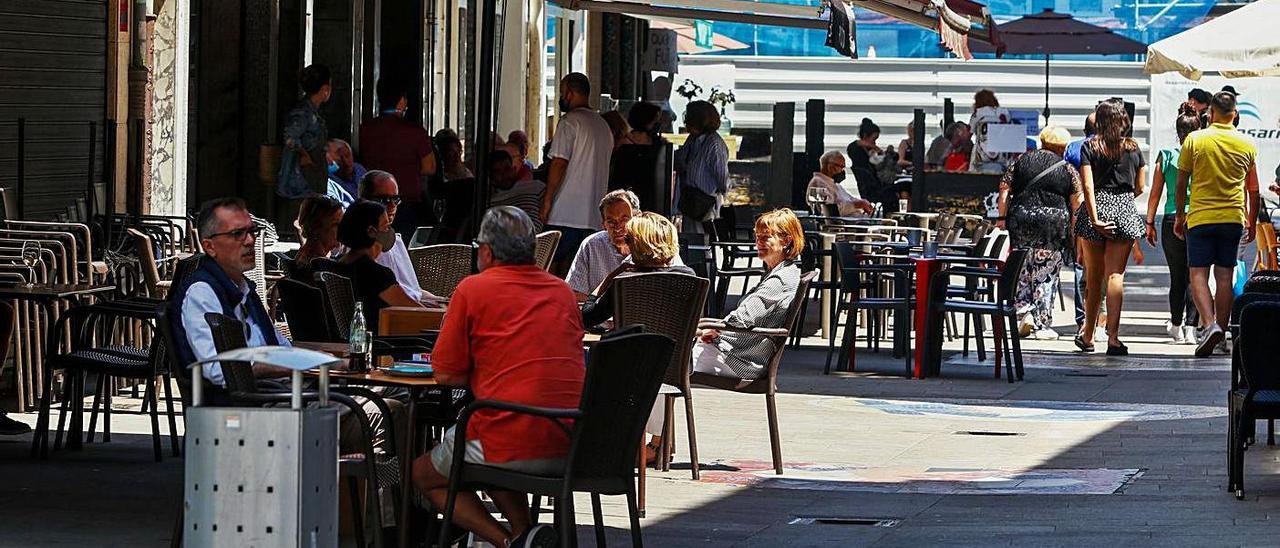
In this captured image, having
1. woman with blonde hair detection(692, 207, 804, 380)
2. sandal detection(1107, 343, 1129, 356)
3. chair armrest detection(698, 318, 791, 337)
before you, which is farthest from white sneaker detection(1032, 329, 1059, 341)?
chair armrest detection(698, 318, 791, 337)

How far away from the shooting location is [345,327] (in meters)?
8.52

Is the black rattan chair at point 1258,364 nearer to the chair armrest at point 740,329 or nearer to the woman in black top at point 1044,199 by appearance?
the chair armrest at point 740,329

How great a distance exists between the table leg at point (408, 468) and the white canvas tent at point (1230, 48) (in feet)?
36.4

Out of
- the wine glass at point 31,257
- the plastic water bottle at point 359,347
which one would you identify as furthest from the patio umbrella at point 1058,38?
the plastic water bottle at point 359,347

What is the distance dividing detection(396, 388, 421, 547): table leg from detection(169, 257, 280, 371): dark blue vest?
0.69 m

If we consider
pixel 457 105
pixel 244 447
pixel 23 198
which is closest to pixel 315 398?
pixel 244 447

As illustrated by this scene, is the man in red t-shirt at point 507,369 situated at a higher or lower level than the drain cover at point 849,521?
higher

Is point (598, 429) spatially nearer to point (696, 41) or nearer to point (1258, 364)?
point (1258, 364)

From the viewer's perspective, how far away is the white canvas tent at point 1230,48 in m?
16.5

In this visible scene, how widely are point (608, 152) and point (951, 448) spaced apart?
165 inches

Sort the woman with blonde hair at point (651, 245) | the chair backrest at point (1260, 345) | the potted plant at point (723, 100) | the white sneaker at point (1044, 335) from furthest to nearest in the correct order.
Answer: the potted plant at point (723, 100) → the white sneaker at point (1044, 335) → the woman with blonde hair at point (651, 245) → the chair backrest at point (1260, 345)

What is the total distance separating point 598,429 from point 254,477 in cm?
182

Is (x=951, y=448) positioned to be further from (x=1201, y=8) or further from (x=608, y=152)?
(x=1201, y=8)

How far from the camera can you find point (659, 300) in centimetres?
884
